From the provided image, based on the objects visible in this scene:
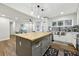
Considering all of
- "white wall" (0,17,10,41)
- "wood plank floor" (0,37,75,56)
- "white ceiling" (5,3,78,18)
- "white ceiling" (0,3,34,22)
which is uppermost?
"white ceiling" (5,3,78,18)

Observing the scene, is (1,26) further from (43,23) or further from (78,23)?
(78,23)

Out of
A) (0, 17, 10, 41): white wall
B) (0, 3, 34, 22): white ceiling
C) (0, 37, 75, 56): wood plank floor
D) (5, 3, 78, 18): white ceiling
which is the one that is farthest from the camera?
(0, 17, 10, 41): white wall

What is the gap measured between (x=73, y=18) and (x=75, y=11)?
1.21 feet

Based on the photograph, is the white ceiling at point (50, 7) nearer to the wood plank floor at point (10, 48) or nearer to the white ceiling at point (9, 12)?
the white ceiling at point (9, 12)

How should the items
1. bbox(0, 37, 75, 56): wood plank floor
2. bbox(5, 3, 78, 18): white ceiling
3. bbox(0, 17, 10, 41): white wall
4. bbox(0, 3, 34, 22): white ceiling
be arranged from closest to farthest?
bbox(0, 37, 75, 56): wood plank floor → bbox(5, 3, 78, 18): white ceiling → bbox(0, 3, 34, 22): white ceiling → bbox(0, 17, 10, 41): white wall

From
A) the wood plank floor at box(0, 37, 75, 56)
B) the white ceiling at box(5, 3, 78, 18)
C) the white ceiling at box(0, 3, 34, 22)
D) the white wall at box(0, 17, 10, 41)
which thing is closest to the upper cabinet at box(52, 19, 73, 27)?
the white ceiling at box(5, 3, 78, 18)

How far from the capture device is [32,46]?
193 cm

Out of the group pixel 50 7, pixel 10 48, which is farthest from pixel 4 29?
pixel 50 7

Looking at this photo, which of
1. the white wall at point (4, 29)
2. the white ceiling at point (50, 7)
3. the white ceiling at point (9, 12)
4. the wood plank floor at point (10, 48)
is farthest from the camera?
the white wall at point (4, 29)

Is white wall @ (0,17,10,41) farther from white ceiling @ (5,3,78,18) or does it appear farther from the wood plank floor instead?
white ceiling @ (5,3,78,18)

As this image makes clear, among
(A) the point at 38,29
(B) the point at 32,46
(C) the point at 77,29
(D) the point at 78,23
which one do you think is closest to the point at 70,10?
(D) the point at 78,23

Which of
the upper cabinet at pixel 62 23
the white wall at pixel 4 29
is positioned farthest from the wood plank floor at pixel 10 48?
the white wall at pixel 4 29

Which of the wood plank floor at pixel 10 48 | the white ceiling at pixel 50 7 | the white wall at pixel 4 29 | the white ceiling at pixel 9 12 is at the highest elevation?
the white ceiling at pixel 50 7

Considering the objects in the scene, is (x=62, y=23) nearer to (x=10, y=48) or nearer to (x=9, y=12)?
(x=10, y=48)
